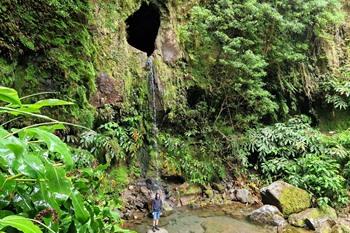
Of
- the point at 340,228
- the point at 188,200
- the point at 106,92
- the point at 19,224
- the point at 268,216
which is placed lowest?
the point at 188,200

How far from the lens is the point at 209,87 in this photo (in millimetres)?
10539

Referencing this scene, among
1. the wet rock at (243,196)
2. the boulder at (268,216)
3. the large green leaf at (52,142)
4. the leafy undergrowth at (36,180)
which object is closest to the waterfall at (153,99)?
the wet rock at (243,196)

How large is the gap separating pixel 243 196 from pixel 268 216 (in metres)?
1.52

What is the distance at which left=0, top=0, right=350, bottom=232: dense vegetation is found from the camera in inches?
257

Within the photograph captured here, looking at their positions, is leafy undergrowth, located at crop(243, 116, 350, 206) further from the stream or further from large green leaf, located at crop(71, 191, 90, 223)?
large green leaf, located at crop(71, 191, 90, 223)

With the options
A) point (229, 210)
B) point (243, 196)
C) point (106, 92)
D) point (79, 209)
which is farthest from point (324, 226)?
point (79, 209)

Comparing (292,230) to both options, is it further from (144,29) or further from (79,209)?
(144,29)

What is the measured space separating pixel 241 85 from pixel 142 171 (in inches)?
144

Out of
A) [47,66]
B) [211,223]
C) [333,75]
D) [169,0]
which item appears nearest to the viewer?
[47,66]

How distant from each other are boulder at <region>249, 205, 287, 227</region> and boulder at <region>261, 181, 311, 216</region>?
27cm

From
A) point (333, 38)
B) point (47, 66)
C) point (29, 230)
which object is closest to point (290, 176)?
point (333, 38)

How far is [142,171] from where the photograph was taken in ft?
29.7

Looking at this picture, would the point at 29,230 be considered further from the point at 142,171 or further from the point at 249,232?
the point at 142,171

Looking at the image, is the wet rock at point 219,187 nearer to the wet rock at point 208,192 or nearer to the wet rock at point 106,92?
the wet rock at point 208,192
